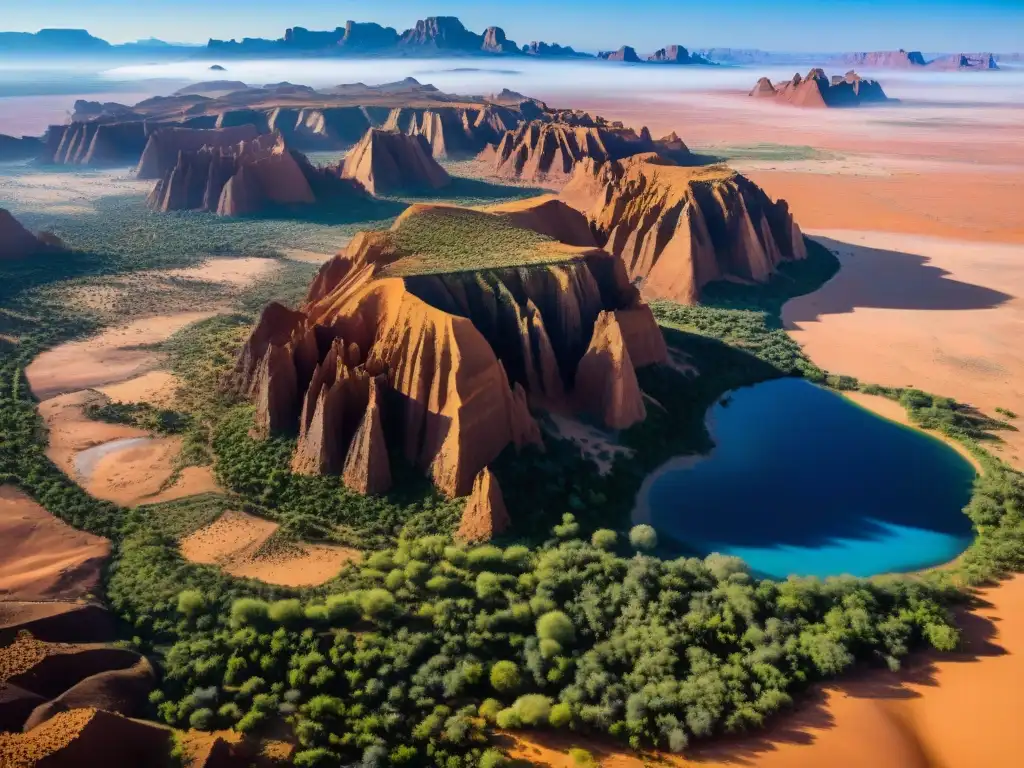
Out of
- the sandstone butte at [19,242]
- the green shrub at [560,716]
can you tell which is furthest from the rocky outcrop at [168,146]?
the green shrub at [560,716]

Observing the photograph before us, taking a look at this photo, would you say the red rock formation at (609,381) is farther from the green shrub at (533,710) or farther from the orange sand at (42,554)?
the orange sand at (42,554)

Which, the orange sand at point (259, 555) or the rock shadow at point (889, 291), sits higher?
the rock shadow at point (889, 291)

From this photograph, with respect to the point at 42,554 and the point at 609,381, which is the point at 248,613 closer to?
the point at 42,554

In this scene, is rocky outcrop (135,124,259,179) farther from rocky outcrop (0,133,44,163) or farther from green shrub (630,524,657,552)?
green shrub (630,524,657,552)

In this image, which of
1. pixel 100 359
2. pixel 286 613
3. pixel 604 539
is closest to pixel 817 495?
pixel 604 539

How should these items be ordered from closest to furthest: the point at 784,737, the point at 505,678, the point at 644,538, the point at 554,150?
the point at 784,737 → the point at 505,678 → the point at 644,538 → the point at 554,150

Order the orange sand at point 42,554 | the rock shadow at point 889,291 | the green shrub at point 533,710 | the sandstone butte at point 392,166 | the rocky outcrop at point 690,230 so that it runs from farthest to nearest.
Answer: the sandstone butte at point 392,166, the rocky outcrop at point 690,230, the rock shadow at point 889,291, the orange sand at point 42,554, the green shrub at point 533,710
